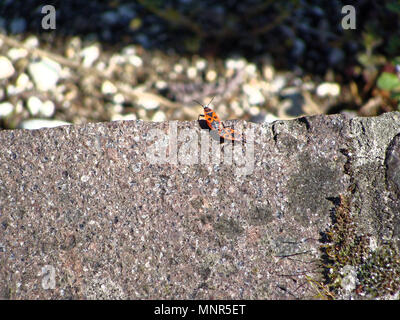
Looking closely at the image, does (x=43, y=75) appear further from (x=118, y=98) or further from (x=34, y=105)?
(x=118, y=98)

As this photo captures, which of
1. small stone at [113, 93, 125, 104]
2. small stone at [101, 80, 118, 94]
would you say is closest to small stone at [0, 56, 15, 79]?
small stone at [101, 80, 118, 94]

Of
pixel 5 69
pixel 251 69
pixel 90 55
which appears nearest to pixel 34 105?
pixel 5 69

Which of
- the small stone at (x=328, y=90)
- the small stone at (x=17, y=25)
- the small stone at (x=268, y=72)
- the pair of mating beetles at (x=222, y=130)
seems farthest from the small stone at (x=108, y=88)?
the small stone at (x=328, y=90)

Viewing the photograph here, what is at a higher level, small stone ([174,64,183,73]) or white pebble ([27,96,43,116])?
small stone ([174,64,183,73])

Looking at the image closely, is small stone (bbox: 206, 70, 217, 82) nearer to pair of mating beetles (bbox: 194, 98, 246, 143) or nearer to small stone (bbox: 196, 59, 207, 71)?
small stone (bbox: 196, 59, 207, 71)

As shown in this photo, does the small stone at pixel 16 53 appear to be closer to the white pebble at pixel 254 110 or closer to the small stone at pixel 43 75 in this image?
the small stone at pixel 43 75
